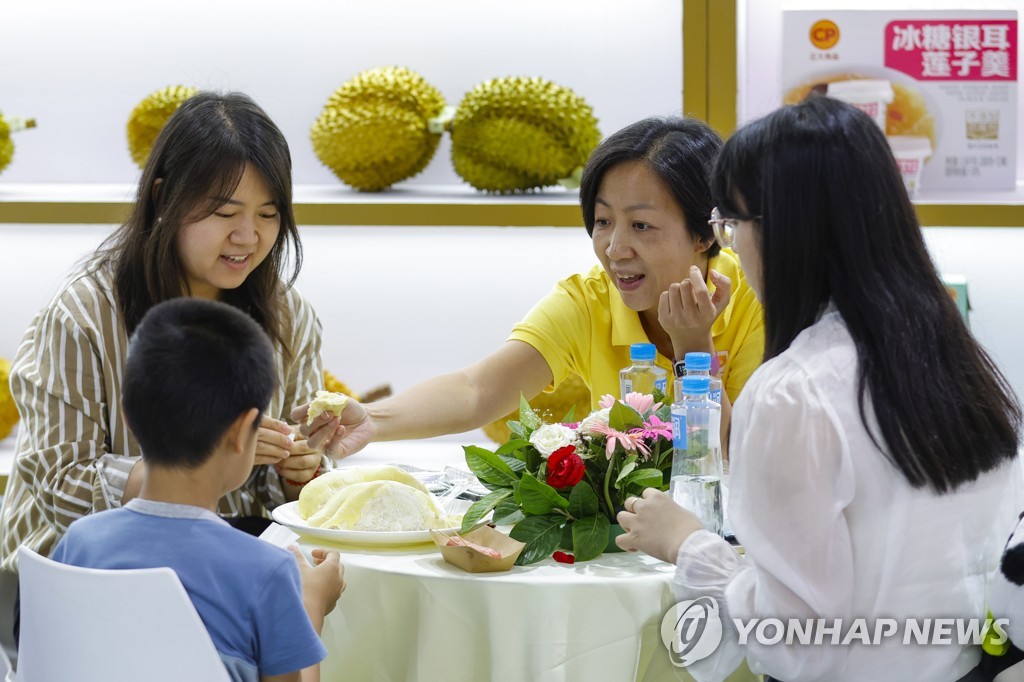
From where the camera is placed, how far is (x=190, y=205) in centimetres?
168

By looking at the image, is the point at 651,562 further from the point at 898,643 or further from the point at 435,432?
the point at 435,432

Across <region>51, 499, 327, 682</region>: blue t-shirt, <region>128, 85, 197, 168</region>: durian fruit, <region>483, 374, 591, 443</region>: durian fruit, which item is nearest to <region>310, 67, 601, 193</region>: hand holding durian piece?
<region>128, 85, 197, 168</region>: durian fruit

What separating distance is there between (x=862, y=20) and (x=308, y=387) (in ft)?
4.08

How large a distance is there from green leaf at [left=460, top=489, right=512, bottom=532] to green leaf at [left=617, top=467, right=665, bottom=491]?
0.14 m

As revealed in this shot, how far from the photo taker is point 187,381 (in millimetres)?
1098

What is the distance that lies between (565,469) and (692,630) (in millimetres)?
227

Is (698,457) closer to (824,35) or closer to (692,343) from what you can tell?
(692,343)

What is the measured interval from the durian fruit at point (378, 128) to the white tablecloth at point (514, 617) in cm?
116

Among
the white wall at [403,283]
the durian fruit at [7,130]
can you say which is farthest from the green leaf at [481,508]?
the durian fruit at [7,130]

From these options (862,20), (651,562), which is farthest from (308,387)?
(862,20)

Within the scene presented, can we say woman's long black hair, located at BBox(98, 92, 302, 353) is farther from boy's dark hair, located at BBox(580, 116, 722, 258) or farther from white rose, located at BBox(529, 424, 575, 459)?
white rose, located at BBox(529, 424, 575, 459)

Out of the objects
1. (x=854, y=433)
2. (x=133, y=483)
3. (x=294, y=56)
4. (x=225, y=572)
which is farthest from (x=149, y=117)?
(x=854, y=433)

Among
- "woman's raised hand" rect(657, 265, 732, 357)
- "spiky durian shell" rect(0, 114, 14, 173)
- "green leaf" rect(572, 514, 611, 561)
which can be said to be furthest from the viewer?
"spiky durian shell" rect(0, 114, 14, 173)

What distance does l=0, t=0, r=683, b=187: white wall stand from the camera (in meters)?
2.43
